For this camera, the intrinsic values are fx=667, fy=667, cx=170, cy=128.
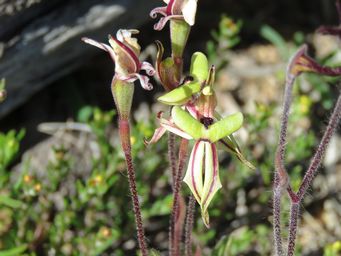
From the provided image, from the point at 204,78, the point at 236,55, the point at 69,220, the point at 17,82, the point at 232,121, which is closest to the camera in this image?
the point at 232,121

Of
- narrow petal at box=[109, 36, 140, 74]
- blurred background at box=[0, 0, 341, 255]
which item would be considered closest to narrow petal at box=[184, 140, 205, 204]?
narrow petal at box=[109, 36, 140, 74]

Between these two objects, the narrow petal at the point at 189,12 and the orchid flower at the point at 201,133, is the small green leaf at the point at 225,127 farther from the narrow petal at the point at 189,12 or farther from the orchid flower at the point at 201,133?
the narrow petal at the point at 189,12

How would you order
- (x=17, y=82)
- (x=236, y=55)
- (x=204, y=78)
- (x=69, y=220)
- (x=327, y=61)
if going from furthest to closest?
(x=236, y=55)
(x=327, y=61)
(x=17, y=82)
(x=69, y=220)
(x=204, y=78)

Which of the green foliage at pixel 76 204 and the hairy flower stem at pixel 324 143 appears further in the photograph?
the green foliage at pixel 76 204

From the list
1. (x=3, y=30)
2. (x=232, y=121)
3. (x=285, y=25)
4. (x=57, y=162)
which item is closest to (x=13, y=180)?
(x=57, y=162)

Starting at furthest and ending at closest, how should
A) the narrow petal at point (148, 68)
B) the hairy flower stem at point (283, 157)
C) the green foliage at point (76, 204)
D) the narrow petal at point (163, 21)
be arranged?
the green foliage at point (76, 204), the narrow petal at point (163, 21), the narrow petal at point (148, 68), the hairy flower stem at point (283, 157)

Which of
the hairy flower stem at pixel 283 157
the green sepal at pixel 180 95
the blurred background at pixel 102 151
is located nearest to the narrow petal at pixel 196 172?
the green sepal at pixel 180 95

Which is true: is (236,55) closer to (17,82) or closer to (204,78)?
(17,82)
